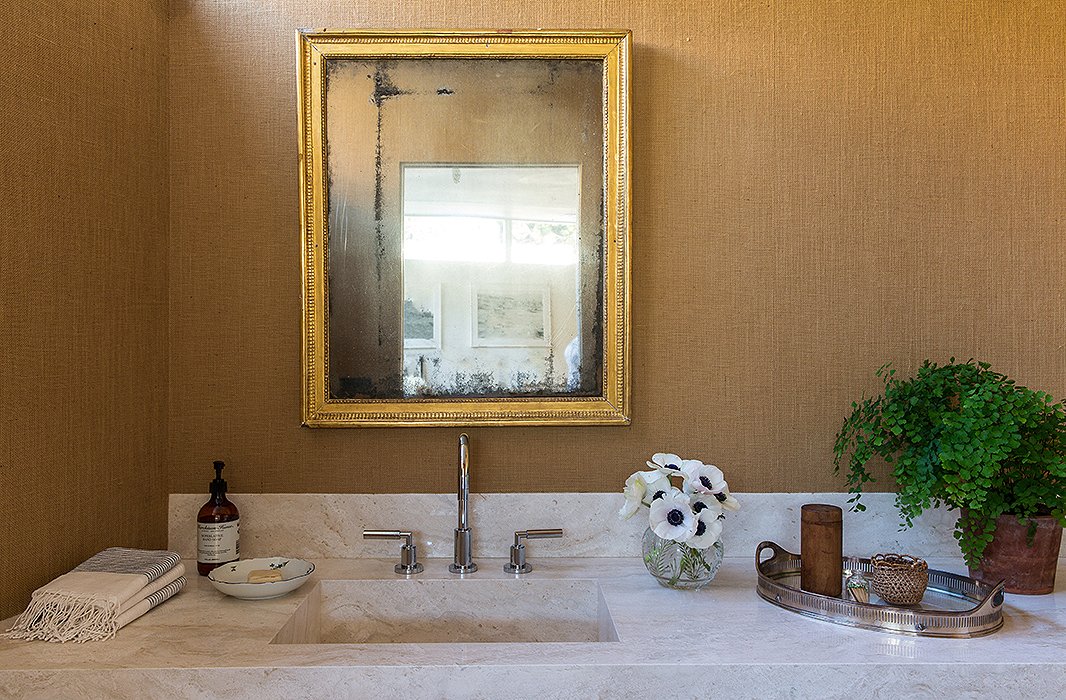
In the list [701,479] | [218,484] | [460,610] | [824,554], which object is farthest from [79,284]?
[824,554]

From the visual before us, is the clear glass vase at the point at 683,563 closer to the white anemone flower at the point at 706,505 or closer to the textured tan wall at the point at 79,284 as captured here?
the white anemone flower at the point at 706,505

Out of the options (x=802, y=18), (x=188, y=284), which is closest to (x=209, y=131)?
(x=188, y=284)

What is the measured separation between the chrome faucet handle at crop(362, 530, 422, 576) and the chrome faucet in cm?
7

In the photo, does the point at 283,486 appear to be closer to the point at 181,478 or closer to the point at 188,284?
the point at 181,478

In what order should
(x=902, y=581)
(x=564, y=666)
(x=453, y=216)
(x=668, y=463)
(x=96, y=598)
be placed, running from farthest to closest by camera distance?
(x=453, y=216) → (x=668, y=463) → (x=902, y=581) → (x=96, y=598) → (x=564, y=666)

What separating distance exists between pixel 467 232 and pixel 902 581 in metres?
1.03

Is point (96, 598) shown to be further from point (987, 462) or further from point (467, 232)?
point (987, 462)

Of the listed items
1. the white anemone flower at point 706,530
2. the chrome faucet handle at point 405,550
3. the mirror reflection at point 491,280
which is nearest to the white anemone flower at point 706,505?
the white anemone flower at point 706,530

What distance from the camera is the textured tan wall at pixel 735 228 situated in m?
1.78

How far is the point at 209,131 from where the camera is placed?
179 cm

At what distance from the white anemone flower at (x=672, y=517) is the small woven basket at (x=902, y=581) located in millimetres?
319

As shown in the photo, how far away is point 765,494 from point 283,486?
1.00 meters

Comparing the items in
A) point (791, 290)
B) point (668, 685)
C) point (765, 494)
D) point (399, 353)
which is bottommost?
point (668, 685)

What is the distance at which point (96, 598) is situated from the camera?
132 centimetres
